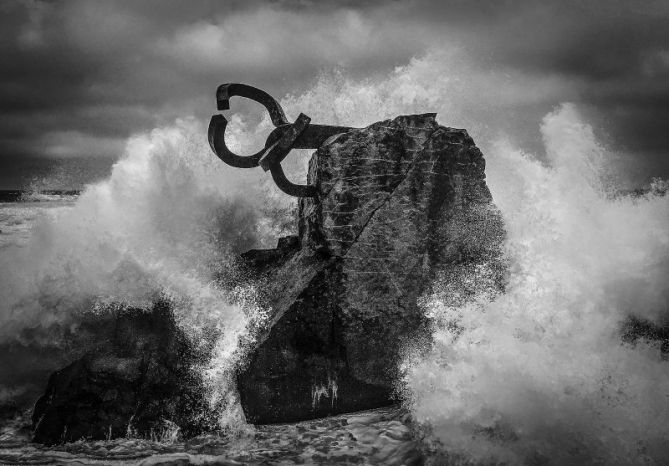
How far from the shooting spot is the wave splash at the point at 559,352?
9.32 ft

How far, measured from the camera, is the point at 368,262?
395 centimetres

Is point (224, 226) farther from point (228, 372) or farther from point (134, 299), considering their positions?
point (228, 372)

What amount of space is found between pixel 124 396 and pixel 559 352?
10.4 feet

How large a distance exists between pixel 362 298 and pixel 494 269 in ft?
3.83

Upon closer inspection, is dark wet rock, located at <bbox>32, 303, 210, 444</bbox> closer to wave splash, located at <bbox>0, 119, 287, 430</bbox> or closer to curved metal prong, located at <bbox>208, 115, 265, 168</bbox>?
wave splash, located at <bbox>0, 119, 287, 430</bbox>

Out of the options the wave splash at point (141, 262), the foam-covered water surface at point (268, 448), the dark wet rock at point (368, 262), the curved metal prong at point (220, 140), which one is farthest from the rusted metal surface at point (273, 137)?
the foam-covered water surface at point (268, 448)

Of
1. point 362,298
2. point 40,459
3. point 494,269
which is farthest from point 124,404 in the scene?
point 494,269

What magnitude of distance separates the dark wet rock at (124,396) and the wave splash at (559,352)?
5.76ft

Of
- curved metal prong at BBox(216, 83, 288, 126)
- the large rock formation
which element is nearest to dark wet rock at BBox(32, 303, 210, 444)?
the large rock formation

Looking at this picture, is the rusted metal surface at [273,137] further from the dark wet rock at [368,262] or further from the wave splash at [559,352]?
→ the wave splash at [559,352]

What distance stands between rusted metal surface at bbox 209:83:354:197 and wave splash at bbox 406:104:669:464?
1.62m

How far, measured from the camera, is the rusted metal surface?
3.82 meters

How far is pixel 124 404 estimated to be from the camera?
11.9 ft

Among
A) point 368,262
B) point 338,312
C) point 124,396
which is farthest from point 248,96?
point 124,396
